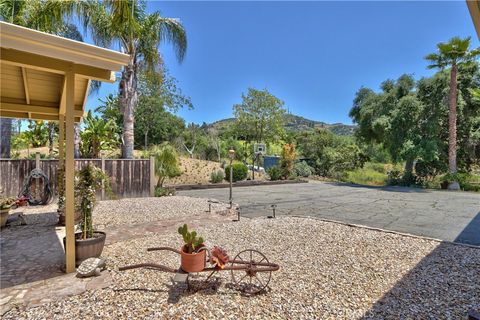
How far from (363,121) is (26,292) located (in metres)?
17.8

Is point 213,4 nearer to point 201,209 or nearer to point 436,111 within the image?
point 201,209

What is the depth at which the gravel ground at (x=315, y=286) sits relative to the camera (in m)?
2.39

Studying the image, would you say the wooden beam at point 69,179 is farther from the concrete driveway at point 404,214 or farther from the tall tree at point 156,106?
the tall tree at point 156,106

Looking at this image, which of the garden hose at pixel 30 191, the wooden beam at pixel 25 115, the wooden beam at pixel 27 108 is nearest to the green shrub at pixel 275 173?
the garden hose at pixel 30 191

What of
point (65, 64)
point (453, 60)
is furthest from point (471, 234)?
point (453, 60)

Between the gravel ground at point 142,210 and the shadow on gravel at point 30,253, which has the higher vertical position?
the gravel ground at point 142,210

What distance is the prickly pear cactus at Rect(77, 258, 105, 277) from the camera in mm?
3050

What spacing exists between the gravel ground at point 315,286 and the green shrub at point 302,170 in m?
14.0

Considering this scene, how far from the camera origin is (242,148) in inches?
821

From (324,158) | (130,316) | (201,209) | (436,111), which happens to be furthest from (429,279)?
(324,158)

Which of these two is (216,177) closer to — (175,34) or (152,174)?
(152,174)

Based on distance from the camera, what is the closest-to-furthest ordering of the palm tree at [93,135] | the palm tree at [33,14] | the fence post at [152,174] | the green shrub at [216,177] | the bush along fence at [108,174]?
the bush along fence at [108,174], the palm tree at [33,14], the fence post at [152,174], the palm tree at [93,135], the green shrub at [216,177]

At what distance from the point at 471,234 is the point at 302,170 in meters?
13.9

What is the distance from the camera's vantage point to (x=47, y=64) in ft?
9.95
